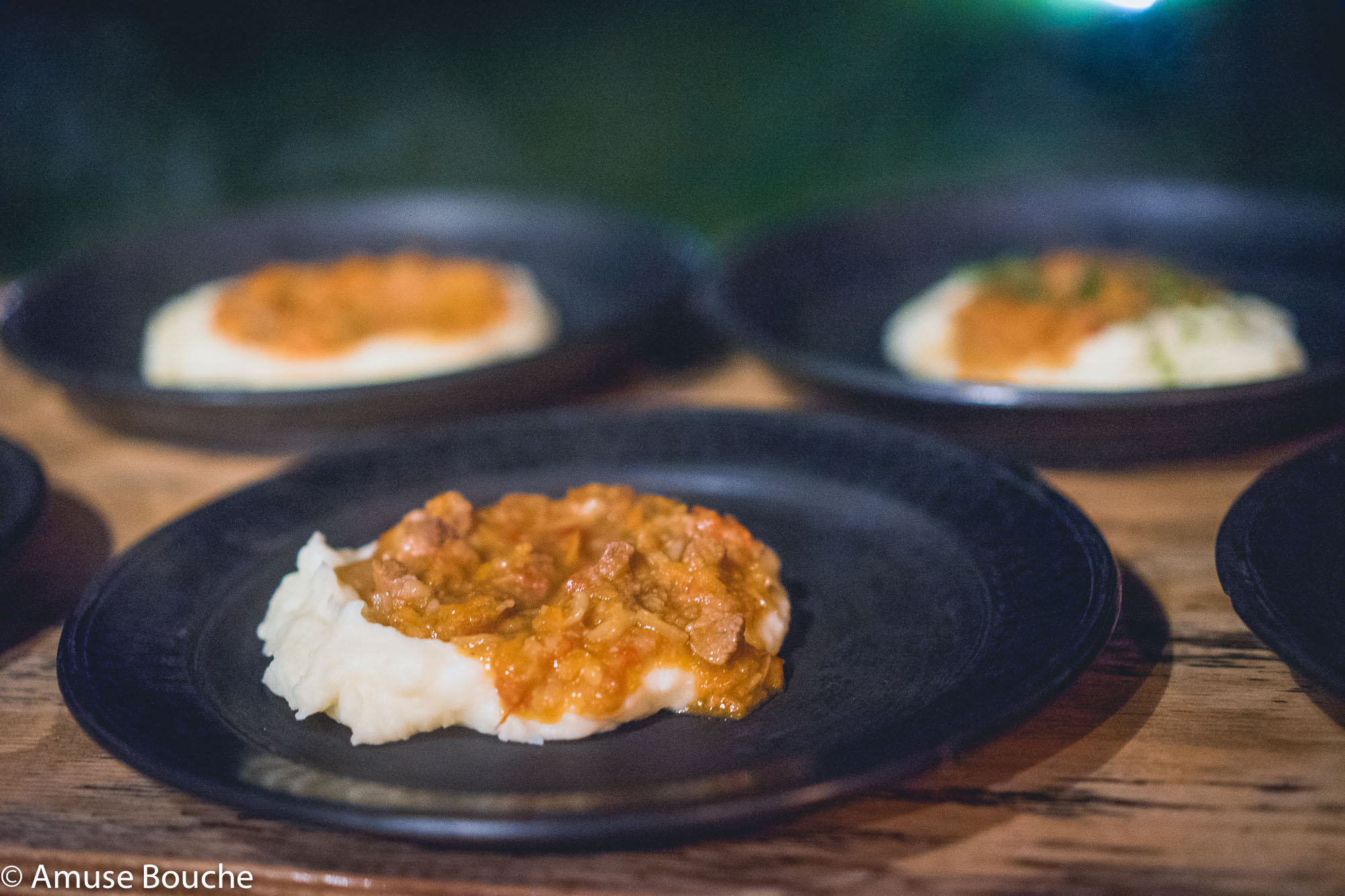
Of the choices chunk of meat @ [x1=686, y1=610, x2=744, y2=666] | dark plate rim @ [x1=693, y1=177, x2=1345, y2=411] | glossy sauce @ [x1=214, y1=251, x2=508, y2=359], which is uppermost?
dark plate rim @ [x1=693, y1=177, x2=1345, y2=411]

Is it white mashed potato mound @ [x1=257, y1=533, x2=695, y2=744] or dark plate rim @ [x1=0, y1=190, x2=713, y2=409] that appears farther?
dark plate rim @ [x1=0, y1=190, x2=713, y2=409]

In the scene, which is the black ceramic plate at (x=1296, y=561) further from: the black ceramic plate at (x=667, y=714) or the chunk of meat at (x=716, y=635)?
the chunk of meat at (x=716, y=635)

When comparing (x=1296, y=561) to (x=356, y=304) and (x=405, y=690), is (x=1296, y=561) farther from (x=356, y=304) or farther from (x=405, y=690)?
(x=356, y=304)

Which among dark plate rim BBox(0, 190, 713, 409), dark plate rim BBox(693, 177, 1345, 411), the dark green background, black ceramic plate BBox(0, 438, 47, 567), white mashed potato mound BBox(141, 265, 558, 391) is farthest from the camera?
the dark green background

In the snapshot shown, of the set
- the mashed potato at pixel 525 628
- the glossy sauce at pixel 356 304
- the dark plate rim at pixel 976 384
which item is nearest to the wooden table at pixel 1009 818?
the mashed potato at pixel 525 628

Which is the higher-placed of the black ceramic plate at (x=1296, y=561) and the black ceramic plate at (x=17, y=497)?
the black ceramic plate at (x=1296, y=561)

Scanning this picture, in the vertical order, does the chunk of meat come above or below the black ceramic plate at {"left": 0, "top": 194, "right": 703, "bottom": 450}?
above

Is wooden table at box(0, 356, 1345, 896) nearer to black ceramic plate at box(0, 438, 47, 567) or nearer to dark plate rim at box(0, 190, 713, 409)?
black ceramic plate at box(0, 438, 47, 567)

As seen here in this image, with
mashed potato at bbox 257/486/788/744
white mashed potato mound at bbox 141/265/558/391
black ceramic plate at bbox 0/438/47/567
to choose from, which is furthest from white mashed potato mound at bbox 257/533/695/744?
white mashed potato mound at bbox 141/265/558/391

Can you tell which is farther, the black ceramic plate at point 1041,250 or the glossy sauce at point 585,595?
the black ceramic plate at point 1041,250
